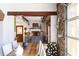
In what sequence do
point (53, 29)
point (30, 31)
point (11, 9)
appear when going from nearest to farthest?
point (11, 9) < point (53, 29) < point (30, 31)

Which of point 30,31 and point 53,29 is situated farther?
point 30,31

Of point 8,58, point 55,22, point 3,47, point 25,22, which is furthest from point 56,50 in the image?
point 8,58

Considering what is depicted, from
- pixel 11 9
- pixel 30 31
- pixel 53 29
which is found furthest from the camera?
pixel 30 31

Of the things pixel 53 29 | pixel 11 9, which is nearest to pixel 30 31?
pixel 53 29

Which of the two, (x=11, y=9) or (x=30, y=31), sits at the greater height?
(x=11, y=9)

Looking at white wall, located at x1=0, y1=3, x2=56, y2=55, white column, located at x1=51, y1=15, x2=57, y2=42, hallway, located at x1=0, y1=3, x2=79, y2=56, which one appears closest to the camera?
hallway, located at x1=0, y1=3, x2=79, y2=56

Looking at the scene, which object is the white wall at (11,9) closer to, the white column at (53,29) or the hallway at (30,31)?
the hallway at (30,31)

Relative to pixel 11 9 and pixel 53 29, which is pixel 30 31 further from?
pixel 11 9

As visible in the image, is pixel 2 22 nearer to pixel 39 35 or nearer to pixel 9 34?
pixel 9 34

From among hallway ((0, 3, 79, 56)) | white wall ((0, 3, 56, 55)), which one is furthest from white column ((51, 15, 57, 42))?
white wall ((0, 3, 56, 55))

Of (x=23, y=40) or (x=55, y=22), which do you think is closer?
(x=55, y=22)

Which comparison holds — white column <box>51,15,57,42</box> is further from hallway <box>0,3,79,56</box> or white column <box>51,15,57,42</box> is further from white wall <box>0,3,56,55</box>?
white wall <box>0,3,56,55</box>

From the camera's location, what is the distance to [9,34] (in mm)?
2814

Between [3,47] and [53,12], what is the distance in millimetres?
1021
